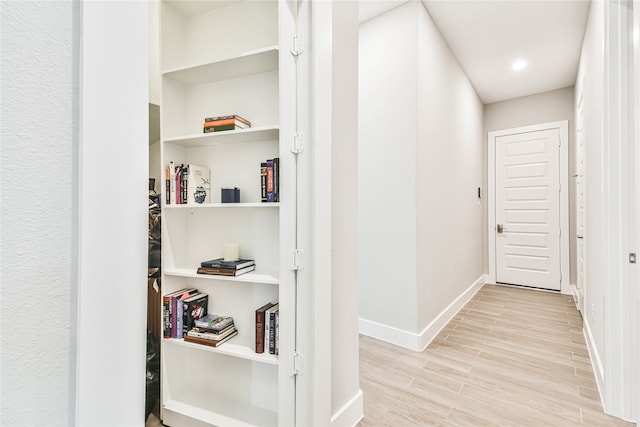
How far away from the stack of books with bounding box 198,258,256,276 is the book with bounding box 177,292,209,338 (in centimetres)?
20

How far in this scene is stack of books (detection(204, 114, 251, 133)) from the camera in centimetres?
163

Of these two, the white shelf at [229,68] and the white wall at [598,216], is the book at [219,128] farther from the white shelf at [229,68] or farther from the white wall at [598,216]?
the white wall at [598,216]

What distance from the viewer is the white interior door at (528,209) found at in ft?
14.7

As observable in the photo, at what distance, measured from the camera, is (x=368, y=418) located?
1741 millimetres

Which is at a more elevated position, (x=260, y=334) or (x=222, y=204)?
(x=222, y=204)

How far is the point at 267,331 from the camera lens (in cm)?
153

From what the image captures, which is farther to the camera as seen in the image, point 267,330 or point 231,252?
point 231,252

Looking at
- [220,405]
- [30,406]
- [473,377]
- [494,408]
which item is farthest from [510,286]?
[30,406]

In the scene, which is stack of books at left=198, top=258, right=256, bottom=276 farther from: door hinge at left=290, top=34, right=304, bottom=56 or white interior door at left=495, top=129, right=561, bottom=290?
white interior door at left=495, top=129, right=561, bottom=290

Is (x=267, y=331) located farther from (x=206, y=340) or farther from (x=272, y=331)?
(x=206, y=340)

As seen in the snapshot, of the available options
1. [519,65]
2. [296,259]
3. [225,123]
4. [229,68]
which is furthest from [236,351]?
[519,65]

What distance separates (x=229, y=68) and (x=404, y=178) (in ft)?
5.37

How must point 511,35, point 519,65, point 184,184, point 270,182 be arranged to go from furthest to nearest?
1. point 519,65
2. point 511,35
3. point 184,184
4. point 270,182

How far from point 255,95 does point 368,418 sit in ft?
6.26
